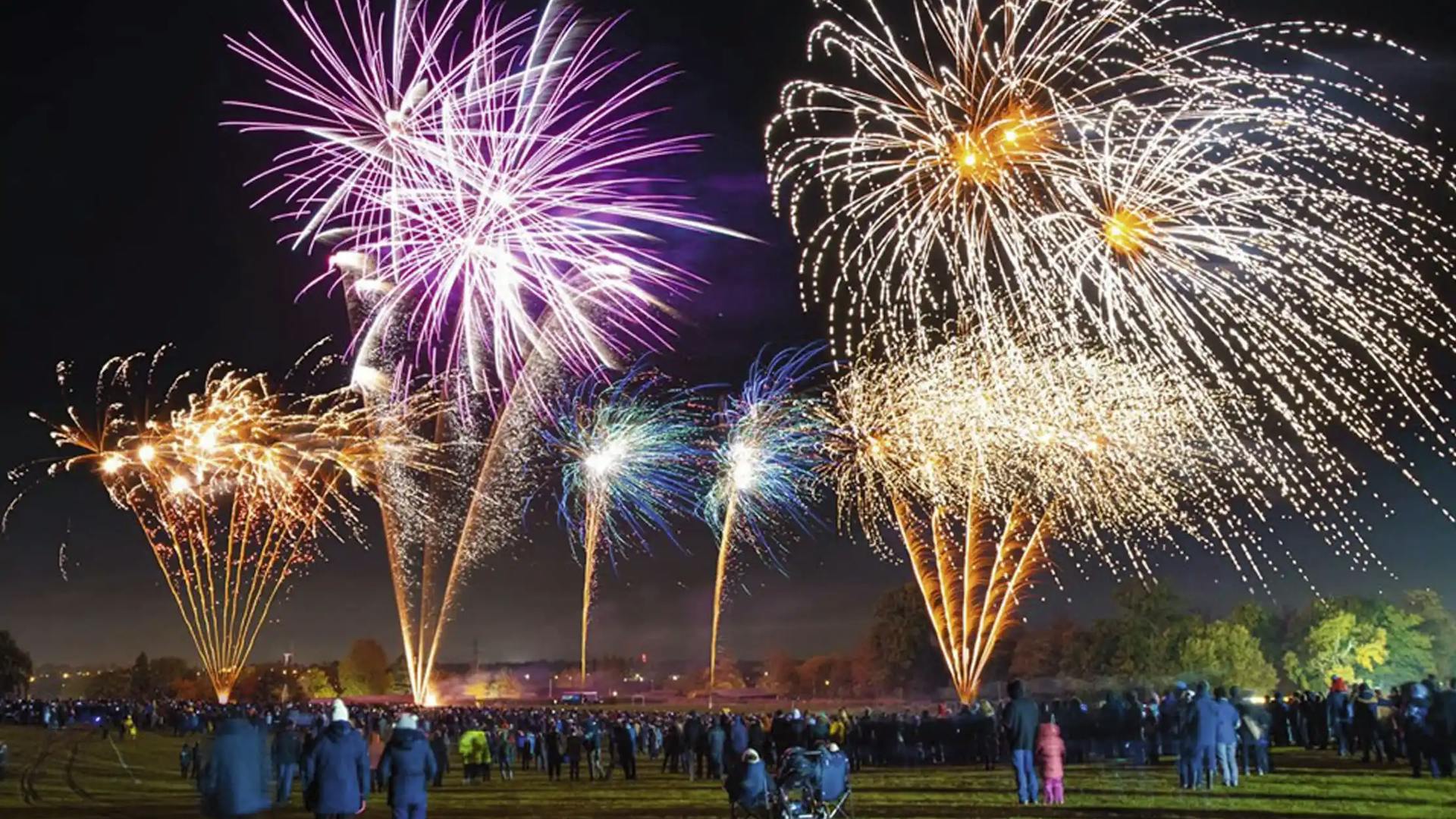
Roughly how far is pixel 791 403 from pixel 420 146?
15024mm

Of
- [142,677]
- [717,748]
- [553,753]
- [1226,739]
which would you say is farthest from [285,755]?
[142,677]

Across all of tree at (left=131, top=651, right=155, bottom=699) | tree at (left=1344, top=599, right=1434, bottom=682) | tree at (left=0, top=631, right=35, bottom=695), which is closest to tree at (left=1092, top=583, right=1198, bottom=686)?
tree at (left=1344, top=599, right=1434, bottom=682)

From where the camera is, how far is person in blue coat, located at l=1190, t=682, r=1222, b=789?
16.7 meters

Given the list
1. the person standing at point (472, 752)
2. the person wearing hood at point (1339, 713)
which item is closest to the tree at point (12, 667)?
the person standing at point (472, 752)

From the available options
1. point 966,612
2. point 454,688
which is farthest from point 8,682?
point 966,612

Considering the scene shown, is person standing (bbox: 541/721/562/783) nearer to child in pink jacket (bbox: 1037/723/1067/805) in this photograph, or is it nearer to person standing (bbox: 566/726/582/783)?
person standing (bbox: 566/726/582/783)

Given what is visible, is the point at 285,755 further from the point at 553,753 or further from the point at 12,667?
the point at 12,667

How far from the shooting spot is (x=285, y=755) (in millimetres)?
20766

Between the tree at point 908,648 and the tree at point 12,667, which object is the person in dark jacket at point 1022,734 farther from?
the tree at point 12,667

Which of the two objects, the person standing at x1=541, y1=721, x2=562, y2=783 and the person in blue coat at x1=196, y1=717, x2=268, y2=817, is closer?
the person in blue coat at x1=196, y1=717, x2=268, y2=817

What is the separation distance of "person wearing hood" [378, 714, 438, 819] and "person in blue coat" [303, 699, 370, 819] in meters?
0.22

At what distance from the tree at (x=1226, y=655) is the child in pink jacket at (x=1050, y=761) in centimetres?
6400

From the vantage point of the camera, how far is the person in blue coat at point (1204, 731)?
16.7 metres

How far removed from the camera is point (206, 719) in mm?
48406
